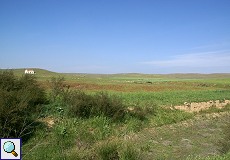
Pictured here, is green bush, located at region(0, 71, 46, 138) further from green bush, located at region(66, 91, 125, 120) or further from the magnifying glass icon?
the magnifying glass icon

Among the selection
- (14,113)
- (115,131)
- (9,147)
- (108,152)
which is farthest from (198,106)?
(9,147)

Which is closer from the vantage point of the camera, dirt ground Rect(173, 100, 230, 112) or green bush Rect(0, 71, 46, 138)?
green bush Rect(0, 71, 46, 138)

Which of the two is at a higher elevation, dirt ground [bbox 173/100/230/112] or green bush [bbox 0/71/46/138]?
green bush [bbox 0/71/46/138]

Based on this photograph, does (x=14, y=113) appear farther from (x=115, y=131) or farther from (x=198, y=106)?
(x=198, y=106)

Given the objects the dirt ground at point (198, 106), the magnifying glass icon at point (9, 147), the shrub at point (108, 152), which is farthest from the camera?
the dirt ground at point (198, 106)

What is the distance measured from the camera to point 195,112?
26391 mm

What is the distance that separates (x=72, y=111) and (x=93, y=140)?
14.5 ft

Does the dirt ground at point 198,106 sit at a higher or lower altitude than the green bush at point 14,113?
lower

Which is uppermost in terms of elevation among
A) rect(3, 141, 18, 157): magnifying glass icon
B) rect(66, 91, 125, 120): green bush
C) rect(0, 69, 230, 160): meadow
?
rect(3, 141, 18, 157): magnifying glass icon

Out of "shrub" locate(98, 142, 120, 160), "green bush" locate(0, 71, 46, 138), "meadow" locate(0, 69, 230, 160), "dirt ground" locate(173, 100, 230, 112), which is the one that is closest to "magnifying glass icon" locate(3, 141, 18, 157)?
"meadow" locate(0, 69, 230, 160)

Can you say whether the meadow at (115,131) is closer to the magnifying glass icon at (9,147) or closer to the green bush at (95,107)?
the green bush at (95,107)

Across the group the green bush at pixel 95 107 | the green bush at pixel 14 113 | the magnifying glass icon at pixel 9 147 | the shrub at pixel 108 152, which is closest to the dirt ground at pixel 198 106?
the green bush at pixel 95 107

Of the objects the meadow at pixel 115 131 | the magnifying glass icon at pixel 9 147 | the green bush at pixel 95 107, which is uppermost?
the magnifying glass icon at pixel 9 147

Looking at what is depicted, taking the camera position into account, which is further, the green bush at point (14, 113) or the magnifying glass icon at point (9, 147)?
the green bush at point (14, 113)
